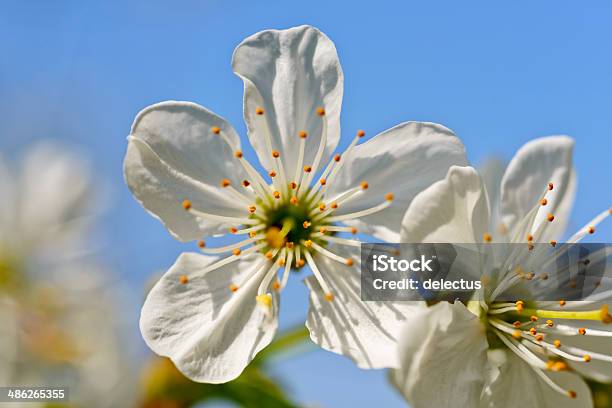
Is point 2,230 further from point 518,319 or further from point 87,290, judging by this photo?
point 518,319

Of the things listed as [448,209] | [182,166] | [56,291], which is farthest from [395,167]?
[56,291]

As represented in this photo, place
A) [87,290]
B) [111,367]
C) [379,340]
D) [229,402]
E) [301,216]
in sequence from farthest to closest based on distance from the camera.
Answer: [87,290]
[111,367]
[229,402]
[301,216]
[379,340]

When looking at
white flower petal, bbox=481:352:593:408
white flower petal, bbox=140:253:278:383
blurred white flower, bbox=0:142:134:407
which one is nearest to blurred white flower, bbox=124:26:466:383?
white flower petal, bbox=140:253:278:383

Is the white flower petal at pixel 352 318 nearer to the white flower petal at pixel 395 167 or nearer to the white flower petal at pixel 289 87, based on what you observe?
the white flower petal at pixel 395 167

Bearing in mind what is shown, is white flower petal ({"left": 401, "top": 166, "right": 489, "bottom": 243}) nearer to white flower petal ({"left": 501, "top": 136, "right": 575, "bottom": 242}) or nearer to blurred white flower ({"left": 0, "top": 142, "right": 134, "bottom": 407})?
white flower petal ({"left": 501, "top": 136, "right": 575, "bottom": 242})

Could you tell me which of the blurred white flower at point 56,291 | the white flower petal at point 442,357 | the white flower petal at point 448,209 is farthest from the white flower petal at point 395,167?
the blurred white flower at point 56,291

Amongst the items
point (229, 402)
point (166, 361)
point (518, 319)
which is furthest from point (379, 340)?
point (166, 361)
